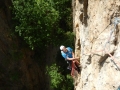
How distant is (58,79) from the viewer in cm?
1172

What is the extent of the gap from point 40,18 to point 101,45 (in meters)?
5.97

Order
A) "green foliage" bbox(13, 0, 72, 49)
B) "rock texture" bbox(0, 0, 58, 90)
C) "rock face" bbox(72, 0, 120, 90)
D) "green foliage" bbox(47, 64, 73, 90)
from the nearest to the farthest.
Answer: "rock face" bbox(72, 0, 120, 90) < "green foliage" bbox(13, 0, 72, 49) < "green foliage" bbox(47, 64, 73, 90) < "rock texture" bbox(0, 0, 58, 90)

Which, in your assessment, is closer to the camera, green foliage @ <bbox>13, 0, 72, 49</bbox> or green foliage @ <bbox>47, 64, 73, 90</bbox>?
green foliage @ <bbox>13, 0, 72, 49</bbox>

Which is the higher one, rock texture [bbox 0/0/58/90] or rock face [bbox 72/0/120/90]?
rock face [bbox 72/0/120/90]

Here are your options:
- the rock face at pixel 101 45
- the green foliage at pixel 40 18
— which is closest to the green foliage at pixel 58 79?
the green foliage at pixel 40 18

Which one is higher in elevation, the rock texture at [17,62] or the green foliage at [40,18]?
the green foliage at [40,18]

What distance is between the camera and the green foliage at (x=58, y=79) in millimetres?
11664

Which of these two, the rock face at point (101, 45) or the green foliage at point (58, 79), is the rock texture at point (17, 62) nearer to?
the green foliage at point (58, 79)

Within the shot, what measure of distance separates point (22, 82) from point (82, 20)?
8.08m

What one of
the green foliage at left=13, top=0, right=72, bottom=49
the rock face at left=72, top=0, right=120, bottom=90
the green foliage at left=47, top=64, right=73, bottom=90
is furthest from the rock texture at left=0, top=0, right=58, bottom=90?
the rock face at left=72, top=0, right=120, bottom=90

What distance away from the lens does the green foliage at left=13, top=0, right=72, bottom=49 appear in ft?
37.0

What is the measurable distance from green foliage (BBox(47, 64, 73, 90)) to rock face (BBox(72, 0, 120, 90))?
4.70m

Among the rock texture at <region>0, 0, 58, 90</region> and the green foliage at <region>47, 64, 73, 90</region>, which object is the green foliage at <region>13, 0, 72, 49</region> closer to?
the rock texture at <region>0, 0, 58, 90</region>

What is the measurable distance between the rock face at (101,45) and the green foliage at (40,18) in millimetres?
4402
